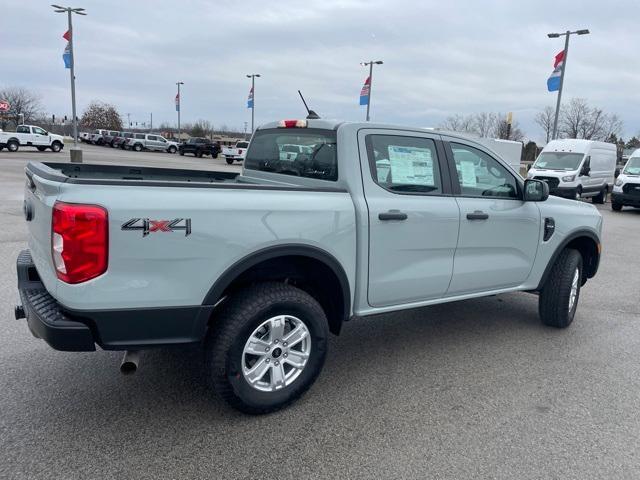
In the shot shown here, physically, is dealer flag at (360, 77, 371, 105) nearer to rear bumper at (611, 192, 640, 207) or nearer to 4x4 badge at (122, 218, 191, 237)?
rear bumper at (611, 192, 640, 207)

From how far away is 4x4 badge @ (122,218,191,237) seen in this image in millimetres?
2752

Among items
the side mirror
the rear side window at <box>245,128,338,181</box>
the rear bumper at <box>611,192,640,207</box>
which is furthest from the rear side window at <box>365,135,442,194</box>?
the rear bumper at <box>611,192,640,207</box>

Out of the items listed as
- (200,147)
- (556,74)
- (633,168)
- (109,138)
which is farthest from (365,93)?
(109,138)

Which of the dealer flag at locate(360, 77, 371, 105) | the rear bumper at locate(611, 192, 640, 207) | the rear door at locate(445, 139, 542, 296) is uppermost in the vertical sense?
the dealer flag at locate(360, 77, 371, 105)

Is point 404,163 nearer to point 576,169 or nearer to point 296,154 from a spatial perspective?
point 296,154

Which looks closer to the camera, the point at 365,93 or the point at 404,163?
the point at 404,163

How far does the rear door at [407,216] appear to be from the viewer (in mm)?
3766

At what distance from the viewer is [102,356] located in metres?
4.17

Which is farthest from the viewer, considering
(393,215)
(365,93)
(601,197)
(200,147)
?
(200,147)

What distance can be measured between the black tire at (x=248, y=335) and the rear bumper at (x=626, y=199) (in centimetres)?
1749

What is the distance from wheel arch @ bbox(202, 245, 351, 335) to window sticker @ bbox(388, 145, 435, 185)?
0.86m

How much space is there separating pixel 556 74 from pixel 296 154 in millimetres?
23908

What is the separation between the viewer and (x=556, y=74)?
24562 millimetres

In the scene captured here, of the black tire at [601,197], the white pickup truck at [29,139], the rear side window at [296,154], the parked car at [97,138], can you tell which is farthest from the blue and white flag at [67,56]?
the rear side window at [296,154]
